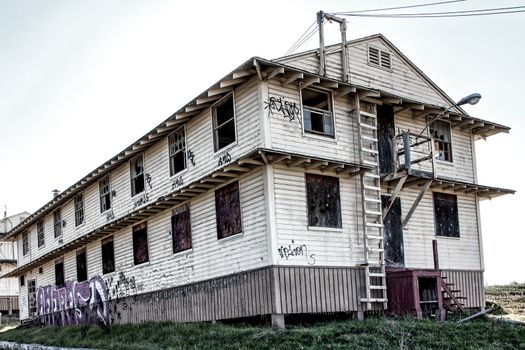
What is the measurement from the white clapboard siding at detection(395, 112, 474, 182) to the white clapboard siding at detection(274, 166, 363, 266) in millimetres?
3815

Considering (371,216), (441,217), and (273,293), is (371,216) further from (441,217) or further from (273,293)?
(273,293)

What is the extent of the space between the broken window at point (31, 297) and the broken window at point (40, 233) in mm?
2589

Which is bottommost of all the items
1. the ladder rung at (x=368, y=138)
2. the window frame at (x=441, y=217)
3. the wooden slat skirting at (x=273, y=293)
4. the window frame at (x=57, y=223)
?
the wooden slat skirting at (x=273, y=293)

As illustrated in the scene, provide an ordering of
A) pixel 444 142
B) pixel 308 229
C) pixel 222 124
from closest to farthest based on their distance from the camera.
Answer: pixel 308 229, pixel 222 124, pixel 444 142

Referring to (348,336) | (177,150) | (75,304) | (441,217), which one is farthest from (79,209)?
(348,336)

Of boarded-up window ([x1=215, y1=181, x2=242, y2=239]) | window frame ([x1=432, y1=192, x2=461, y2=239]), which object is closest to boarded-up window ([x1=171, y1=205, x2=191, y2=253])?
boarded-up window ([x1=215, y1=181, x2=242, y2=239])

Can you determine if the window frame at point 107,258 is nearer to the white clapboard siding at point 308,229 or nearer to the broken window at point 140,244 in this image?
the broken window at point 140,244

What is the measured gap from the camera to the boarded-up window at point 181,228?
21188 millimetres

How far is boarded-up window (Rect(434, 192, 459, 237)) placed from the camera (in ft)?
73.0

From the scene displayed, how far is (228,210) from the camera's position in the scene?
62.5ft

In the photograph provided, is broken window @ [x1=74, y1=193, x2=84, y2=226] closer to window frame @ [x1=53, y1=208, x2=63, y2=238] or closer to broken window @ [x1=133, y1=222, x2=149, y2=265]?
window frame @ [x1=53, y1=208, x2=63, y2=238]

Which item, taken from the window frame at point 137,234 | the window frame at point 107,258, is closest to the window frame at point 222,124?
the window frame at point 137,234

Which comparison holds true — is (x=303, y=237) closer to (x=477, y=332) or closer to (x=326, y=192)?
(x=326, y=192)

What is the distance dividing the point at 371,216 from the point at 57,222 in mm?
19087
